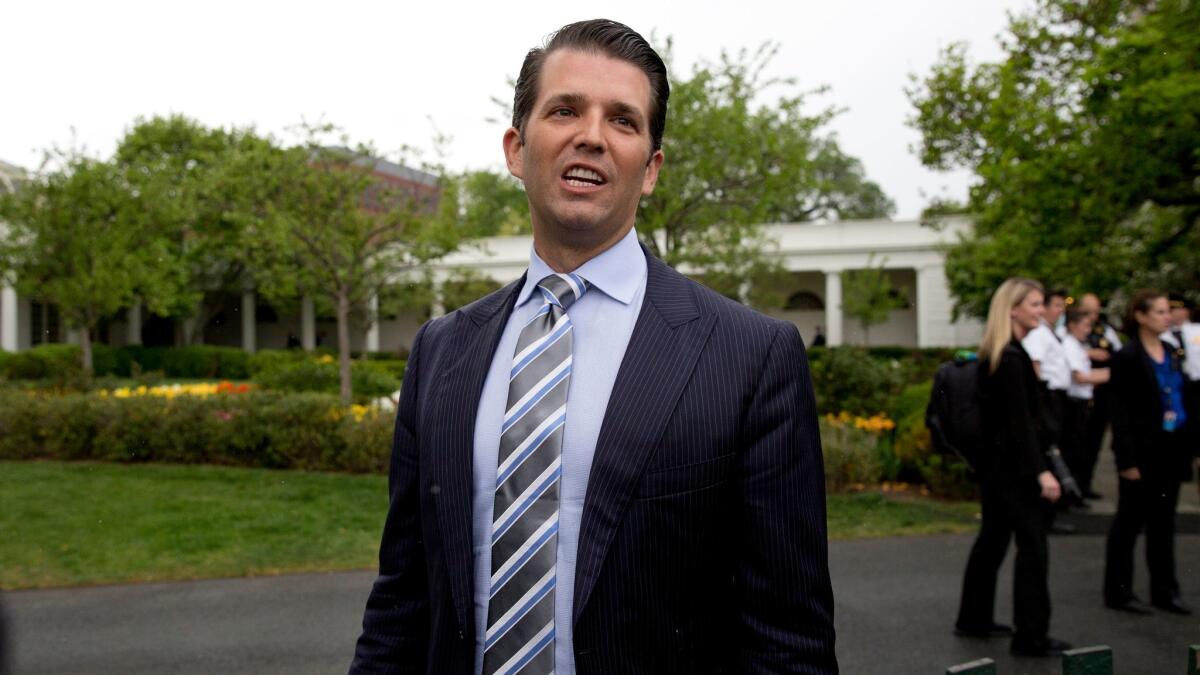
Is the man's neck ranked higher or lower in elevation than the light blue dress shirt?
higher

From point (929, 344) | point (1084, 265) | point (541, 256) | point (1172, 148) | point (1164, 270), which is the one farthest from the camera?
point (929, 344)

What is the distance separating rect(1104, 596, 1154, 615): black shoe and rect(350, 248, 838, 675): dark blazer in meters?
5.35

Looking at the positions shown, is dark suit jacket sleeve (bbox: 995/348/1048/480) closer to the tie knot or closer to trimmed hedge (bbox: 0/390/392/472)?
the tie knot

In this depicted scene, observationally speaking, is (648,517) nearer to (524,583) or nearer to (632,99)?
(524,583)

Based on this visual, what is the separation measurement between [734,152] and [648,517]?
1185 centimetres

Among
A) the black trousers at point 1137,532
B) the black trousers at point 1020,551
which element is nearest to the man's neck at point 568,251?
the black trousers at point 1020,551

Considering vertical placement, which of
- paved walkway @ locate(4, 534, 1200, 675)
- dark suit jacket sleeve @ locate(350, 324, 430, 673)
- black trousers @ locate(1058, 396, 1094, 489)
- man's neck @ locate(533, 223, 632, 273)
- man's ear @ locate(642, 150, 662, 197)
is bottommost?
paved walkway @ locate(4, 534, 1200, 675)

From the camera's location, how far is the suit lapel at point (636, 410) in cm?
168

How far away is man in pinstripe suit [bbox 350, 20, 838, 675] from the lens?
1710 mm

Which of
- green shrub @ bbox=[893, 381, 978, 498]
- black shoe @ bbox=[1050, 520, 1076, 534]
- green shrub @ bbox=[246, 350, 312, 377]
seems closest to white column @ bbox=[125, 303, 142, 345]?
green shrub @ bbox=[246, 350, 312, 377]

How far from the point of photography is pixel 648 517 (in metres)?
1.69

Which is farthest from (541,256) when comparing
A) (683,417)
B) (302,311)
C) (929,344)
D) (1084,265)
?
(302,311)

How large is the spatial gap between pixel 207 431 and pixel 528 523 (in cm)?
1049

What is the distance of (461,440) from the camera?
1.87m
